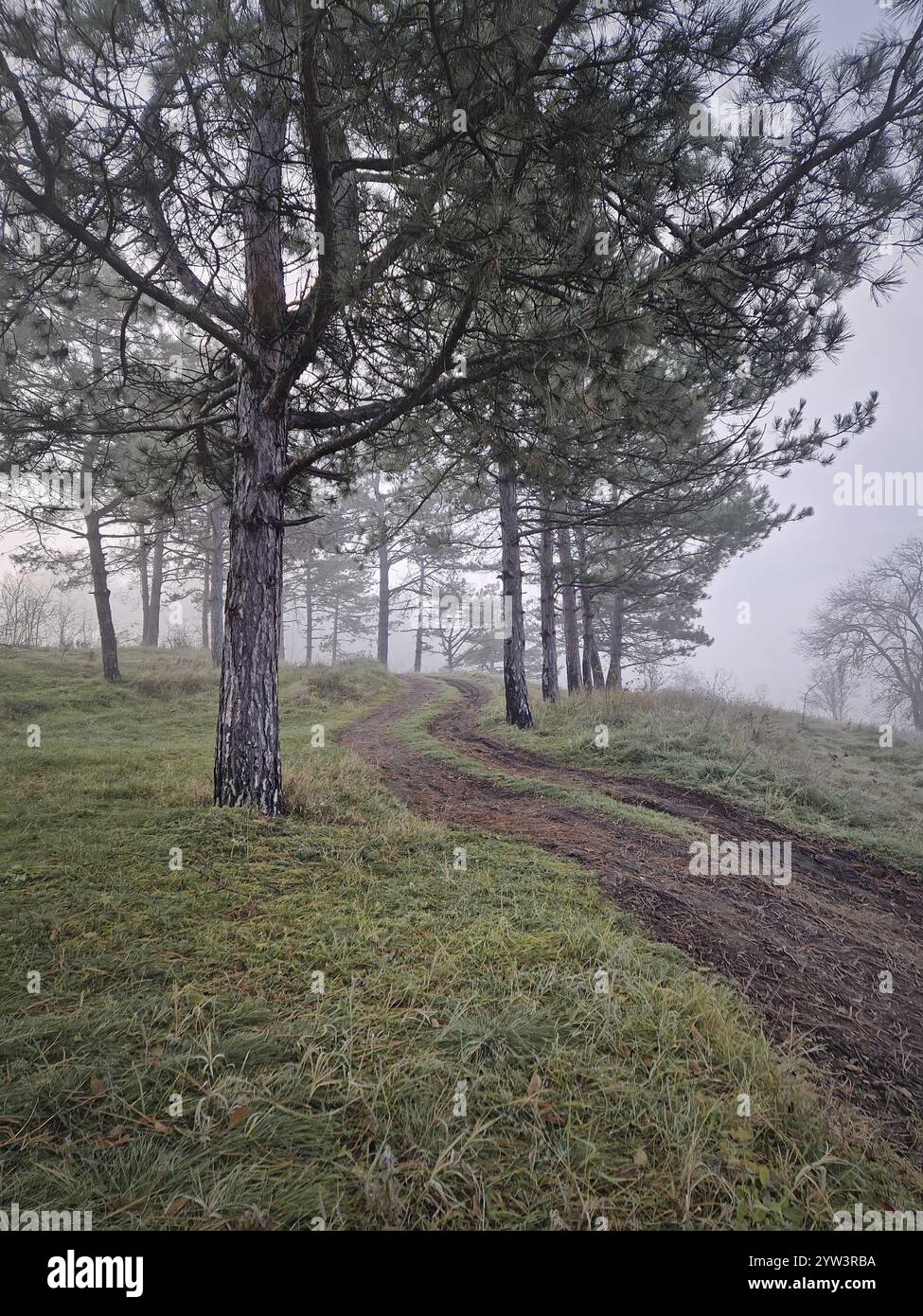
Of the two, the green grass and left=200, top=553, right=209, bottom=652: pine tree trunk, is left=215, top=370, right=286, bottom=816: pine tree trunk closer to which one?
the green grass

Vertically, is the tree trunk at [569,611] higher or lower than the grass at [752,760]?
higher

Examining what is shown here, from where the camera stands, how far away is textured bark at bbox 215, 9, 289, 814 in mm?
4457

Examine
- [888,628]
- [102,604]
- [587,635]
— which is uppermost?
[888,628]

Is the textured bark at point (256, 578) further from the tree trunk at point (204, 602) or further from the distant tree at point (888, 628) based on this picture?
the distant tree at point (888, 628)

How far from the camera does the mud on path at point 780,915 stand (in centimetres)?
256

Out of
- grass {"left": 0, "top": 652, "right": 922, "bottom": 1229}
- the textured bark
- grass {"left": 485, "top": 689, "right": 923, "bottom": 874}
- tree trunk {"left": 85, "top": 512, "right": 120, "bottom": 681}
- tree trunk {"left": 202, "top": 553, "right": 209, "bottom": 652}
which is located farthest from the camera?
tree trunk {"left": 202, "top": 553, "right": 209, "bottom": 652}

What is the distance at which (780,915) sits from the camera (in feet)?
12.4

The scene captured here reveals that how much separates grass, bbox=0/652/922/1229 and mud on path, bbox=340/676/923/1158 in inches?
14.8

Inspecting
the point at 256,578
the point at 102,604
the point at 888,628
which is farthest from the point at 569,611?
the point at 888,628

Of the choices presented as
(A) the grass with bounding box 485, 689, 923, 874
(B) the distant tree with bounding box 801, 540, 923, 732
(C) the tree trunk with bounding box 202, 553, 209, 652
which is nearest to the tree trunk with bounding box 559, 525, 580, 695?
(A) the grass with bounding box 485, 689, 923, 874

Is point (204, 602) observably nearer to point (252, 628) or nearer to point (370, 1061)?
point (252, 628)

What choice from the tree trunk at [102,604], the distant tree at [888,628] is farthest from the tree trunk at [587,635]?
the distant tree at [888,628]

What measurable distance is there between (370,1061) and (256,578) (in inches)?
146

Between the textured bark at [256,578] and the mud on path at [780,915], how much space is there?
1.88 metres
